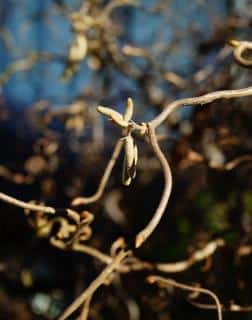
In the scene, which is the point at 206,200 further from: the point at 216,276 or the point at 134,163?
the point at 134,163

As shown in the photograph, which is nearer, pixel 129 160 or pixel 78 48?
pixel 129 160

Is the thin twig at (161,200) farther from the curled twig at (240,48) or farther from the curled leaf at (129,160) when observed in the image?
the curled twig at (240,48)

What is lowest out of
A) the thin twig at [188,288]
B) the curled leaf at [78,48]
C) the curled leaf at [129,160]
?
the thin twig at [188,288]

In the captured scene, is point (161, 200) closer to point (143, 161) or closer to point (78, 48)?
point (78, 48)

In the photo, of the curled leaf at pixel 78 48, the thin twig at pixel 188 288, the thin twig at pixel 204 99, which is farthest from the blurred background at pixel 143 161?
the thin twig at pixel 204 99

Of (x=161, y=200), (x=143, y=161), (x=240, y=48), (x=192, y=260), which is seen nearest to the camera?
(x=161, y=200)

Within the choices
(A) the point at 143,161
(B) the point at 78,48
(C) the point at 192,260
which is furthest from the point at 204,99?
(A) the point at 143,161

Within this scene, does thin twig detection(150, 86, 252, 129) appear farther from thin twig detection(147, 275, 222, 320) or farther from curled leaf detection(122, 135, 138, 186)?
thin twig detection(147, 275, 222, 320)

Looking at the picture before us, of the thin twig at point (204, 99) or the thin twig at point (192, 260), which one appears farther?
the thin twig at point (192, 260)

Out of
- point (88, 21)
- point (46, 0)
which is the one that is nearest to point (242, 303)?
point (88, 21)
